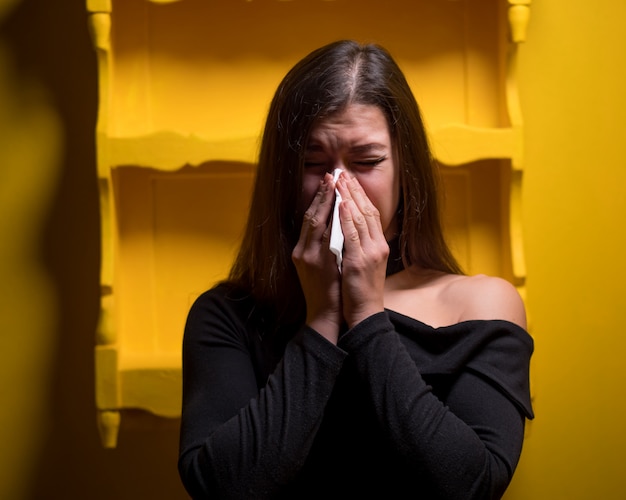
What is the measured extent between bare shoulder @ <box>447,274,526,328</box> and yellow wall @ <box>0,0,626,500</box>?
2.23ft

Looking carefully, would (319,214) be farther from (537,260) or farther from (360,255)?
(537,260)

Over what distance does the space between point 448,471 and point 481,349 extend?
16cm

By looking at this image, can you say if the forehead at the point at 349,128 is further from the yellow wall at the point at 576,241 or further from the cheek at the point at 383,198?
the yellow wall at the point at 576,241

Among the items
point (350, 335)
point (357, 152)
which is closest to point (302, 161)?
point (357, 152)

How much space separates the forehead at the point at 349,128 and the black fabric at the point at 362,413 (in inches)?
8.2

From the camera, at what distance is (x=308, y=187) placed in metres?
1.04

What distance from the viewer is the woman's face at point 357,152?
40.4 inches

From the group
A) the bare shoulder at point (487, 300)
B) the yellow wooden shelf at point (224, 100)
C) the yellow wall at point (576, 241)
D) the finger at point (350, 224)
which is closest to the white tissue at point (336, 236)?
the finger at point (350, 224)

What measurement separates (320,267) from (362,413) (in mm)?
170

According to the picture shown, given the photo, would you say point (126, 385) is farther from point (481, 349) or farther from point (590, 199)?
point (590, 199)

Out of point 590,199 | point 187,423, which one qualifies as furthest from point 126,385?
point 590,199

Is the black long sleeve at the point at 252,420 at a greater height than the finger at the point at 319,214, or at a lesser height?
lesser

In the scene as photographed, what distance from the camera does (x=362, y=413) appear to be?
3.21ft

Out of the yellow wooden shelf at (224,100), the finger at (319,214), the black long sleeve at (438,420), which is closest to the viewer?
the black long sleeve at (438,420)
